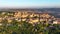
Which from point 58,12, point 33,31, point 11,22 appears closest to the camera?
point 33,31

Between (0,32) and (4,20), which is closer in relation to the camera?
(0,32)

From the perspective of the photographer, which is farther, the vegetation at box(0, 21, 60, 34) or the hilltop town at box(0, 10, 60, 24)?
the hilltop town at box(0, 10, 60, 24)

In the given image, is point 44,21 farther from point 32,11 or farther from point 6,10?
point 6,10

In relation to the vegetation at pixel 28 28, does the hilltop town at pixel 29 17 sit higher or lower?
higher

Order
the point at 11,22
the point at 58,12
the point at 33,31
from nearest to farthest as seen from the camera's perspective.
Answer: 1. the point at 33,31
2. the point at 11,22
3. the point at 58,12

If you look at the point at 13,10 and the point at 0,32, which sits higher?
the point at 13,10

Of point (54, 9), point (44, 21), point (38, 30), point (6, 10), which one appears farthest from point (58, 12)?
point (6, 10)

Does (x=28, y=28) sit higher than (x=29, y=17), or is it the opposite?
(x=29, y=17)

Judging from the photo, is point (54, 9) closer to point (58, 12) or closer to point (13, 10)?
point (58, 12)

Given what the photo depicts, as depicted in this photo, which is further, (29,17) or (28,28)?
(29,17)

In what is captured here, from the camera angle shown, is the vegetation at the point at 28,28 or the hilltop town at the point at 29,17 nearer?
the vegetation at the point at 28,28

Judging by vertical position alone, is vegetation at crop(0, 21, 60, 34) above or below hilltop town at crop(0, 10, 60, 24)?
below
